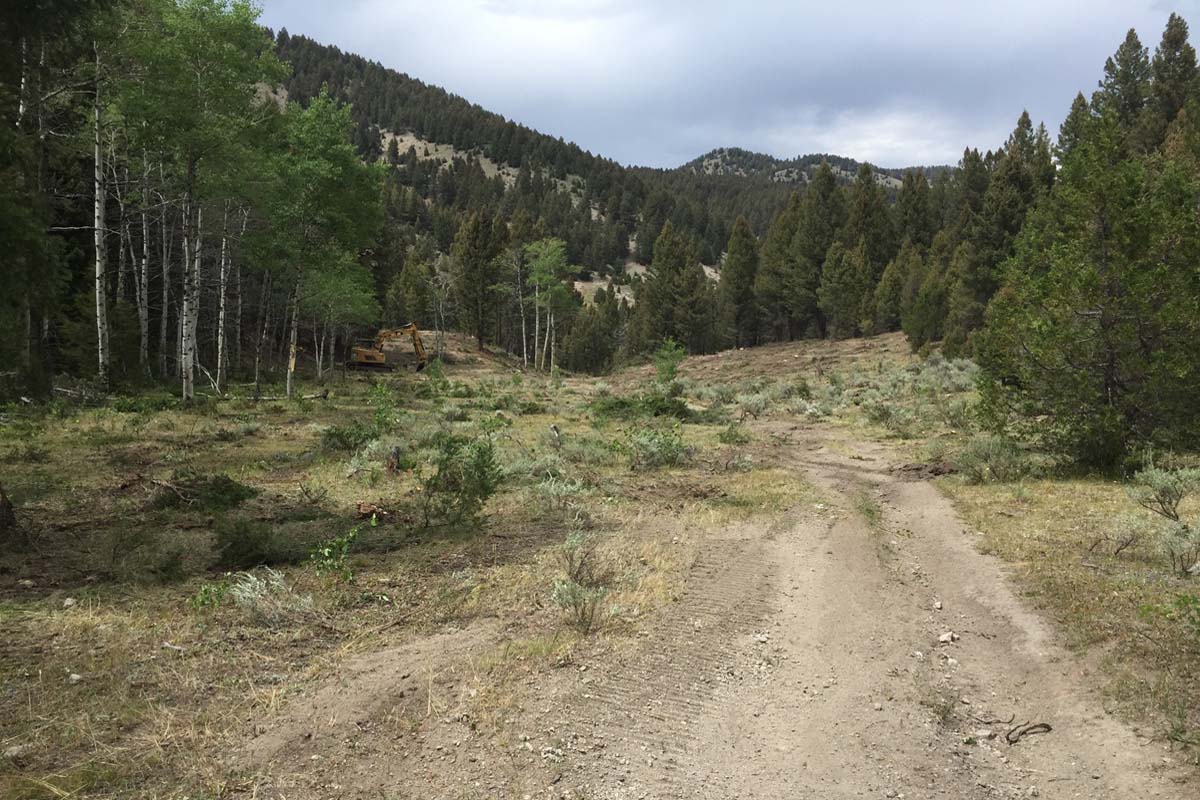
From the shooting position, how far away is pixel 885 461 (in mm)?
16062

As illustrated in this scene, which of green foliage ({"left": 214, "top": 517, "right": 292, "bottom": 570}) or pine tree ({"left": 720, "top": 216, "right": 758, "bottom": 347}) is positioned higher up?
pine tree ({"left": 720, "top": 216, "right": 758, "bottom": 347})

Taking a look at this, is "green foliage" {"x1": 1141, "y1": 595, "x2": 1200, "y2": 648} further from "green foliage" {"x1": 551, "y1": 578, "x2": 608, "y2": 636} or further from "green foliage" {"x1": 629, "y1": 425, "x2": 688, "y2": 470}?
"green foliage" {"x1": 629, "y1": 425, "x2": 688, "y2": 470}

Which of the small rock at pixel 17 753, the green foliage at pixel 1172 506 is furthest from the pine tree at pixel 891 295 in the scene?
the small rock at pixel 17 753

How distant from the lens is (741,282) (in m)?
67.7

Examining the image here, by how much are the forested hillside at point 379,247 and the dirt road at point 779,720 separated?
727cm

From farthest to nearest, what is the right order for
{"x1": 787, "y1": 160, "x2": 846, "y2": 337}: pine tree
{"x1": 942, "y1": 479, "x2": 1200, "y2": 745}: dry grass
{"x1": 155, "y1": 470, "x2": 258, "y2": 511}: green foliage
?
{"x1": 787, "y1": 160, "x2": 846, "y2": 337}: pine tree < {"x1": 155, "y1": 470, "x2": 258, "y2": 511}: green foliage < {"x1": 942, "y1": 479, "x2": 1200, "y2": 745}: dry grass

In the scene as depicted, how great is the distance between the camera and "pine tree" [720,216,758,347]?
67.1m

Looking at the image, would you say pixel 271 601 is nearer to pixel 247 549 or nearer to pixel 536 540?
pixel 247 549

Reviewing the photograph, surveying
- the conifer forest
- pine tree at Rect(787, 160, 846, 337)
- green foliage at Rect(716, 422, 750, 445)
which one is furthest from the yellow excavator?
pine tree at Rect(787, 160, 846, 337)

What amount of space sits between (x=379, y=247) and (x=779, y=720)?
48.3 meters

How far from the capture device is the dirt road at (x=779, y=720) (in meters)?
3.94

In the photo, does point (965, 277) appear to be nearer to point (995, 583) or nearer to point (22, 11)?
point (995, 583)

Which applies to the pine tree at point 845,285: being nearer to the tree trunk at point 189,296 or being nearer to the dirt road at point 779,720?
the tree trunk at point 189,296

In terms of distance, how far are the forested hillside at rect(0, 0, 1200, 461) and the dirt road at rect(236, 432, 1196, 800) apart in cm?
727
